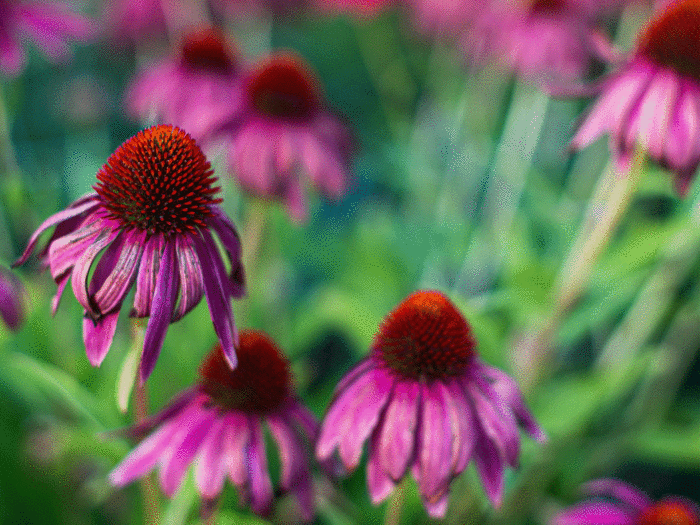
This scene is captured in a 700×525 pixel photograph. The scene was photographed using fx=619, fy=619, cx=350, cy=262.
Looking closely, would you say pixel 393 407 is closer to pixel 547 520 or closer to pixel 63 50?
pixel 547 520

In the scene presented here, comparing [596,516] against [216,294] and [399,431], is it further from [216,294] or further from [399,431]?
[216,294]

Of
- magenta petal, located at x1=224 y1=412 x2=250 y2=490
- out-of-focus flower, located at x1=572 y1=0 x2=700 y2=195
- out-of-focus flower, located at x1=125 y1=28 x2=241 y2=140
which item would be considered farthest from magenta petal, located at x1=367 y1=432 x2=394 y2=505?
out-of-focus flower, located at x1=125 y1=28 x2=241 y2=140

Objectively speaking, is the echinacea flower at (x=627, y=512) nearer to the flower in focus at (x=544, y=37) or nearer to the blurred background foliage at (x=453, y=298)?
the blurred background foliage at (x=453, y=298)

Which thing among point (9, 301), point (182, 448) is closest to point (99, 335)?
point (182, 448)

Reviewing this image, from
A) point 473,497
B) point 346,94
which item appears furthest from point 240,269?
point 346,94

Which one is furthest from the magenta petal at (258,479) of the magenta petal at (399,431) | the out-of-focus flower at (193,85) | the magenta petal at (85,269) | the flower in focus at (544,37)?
the flower in focus at (544,37)

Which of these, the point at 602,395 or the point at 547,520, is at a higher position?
the point at 602,395
